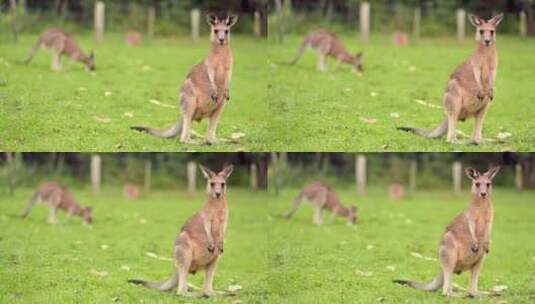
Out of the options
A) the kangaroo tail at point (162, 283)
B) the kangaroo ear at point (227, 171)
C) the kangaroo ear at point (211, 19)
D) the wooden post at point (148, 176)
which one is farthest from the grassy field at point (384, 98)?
the kangaroo tail at point (162, 283)

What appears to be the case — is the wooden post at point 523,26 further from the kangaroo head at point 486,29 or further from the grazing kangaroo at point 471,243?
the grazing kangaroo at point 471,243

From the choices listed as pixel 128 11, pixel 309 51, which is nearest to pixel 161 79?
pixel 128 11

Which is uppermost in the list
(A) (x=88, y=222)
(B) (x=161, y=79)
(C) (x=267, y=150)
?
(B) (x=161, y=79)

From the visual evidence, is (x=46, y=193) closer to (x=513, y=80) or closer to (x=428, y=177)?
(x=428, y=177)

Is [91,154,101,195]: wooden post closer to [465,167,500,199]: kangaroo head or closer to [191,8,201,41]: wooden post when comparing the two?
[191,8,201,41]: wooden post

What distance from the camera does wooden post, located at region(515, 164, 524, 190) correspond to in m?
5.98

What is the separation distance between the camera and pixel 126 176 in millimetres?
6078

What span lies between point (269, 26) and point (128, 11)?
875 millimetres

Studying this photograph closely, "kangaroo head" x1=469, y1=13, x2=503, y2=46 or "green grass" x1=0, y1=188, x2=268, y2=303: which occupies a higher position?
"kangaroo head" x1=469, y1=13, x2=503, y2=46

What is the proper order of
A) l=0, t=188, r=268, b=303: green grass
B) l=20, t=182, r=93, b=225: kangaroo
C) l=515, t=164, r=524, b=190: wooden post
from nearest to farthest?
l=0, t=188, r=268, b=303: green grass, l=515, t=164, r=524, b=190: wooden post, l=20, t=182, r=93, b=225: kangaroo

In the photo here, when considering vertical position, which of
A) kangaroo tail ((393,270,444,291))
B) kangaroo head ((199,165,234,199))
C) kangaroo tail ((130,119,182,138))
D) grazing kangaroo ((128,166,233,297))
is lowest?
kangaroo tail ((393,270,444,291))

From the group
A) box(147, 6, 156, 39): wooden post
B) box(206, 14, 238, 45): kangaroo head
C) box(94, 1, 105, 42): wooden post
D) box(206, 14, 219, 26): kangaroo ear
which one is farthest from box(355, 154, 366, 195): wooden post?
box(94, 1, 105, 42): wooden post

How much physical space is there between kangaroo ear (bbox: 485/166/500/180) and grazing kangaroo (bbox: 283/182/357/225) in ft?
2.74

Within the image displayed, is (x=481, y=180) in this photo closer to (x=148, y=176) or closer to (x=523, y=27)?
(x=523, y=27)
